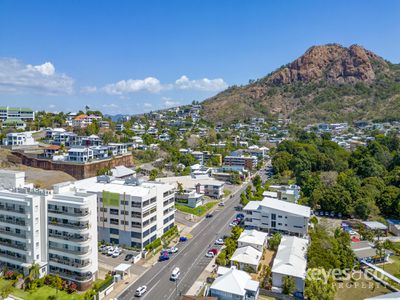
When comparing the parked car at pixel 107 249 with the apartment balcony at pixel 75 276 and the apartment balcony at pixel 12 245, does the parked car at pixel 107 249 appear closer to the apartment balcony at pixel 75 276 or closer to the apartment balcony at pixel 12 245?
the apartment balcony at pixel 75 276

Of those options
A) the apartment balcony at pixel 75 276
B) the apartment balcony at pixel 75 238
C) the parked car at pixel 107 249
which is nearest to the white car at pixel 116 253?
the parked car at pixel 107 249

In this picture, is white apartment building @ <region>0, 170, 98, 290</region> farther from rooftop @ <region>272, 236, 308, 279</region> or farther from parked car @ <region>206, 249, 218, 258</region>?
rooftop @ <region>272, 236, 308, 279</region>

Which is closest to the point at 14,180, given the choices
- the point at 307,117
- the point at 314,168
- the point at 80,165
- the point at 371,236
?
the point at 80,165

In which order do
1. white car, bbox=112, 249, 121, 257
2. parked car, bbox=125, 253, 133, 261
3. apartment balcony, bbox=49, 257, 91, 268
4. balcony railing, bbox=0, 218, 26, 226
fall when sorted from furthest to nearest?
white car, bbox=112, 249, 121, 257 < parked car, bbox=125, 253, 133, 261 < balcony railing, bbox=0, 218, 26, 226 < apartment balcony, bbox=49, 257, 91, 268

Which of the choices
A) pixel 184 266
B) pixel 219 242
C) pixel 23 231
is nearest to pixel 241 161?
pixel 219 242

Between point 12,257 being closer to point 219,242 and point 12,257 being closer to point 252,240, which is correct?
point 219,242

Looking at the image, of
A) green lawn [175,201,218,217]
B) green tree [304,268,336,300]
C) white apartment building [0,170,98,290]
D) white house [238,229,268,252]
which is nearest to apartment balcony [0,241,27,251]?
white apartment building [0,170,98,290]

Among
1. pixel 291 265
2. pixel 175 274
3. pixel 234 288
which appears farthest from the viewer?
pixel 175 274

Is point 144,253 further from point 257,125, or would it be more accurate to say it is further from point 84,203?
point 257,125
